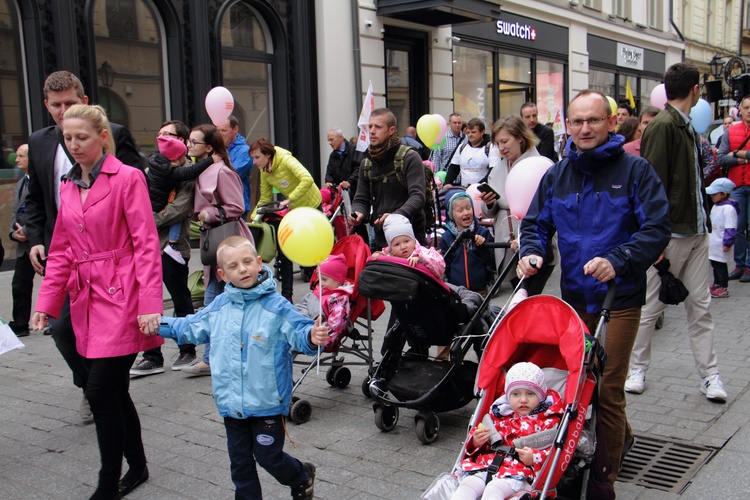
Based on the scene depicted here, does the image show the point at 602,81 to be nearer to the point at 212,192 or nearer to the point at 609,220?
the point at 212,192

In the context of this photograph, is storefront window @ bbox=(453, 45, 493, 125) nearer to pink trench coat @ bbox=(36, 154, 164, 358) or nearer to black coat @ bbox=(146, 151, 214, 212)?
black coat @ bbox=(146, 151, 214, 212)

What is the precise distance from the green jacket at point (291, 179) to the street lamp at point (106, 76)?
5042 millimetres

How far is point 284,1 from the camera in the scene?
14562 mm

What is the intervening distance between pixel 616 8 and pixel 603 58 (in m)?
2.31

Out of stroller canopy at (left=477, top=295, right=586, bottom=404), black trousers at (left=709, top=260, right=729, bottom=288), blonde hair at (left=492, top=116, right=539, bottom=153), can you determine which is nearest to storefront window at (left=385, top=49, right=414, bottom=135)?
black trousers at (left=709, top=260, right=729, bottom=288)

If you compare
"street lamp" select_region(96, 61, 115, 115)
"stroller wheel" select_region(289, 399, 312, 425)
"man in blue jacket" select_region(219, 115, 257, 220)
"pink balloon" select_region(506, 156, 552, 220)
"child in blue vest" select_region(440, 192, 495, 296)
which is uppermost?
"street lamp" select_region(96, 61, 115, 115)

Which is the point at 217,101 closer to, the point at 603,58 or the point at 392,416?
the point at 392,416

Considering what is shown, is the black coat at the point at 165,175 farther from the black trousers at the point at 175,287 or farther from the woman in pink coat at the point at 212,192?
the black trousers at the point at 175,287

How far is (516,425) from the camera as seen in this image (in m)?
3.41

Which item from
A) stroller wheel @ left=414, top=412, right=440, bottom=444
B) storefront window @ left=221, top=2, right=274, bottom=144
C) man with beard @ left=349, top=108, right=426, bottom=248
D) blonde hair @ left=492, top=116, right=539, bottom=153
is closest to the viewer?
stroller wheel @ left=414, top=412, right=440, bottom=444

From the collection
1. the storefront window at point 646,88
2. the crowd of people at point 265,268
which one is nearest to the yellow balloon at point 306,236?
the crowd of people at point 265,268

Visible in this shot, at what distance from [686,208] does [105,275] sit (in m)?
3.79

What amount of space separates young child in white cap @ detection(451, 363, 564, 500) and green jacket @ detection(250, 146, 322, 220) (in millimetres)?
4773

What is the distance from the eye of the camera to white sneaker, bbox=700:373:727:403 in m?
5.21
